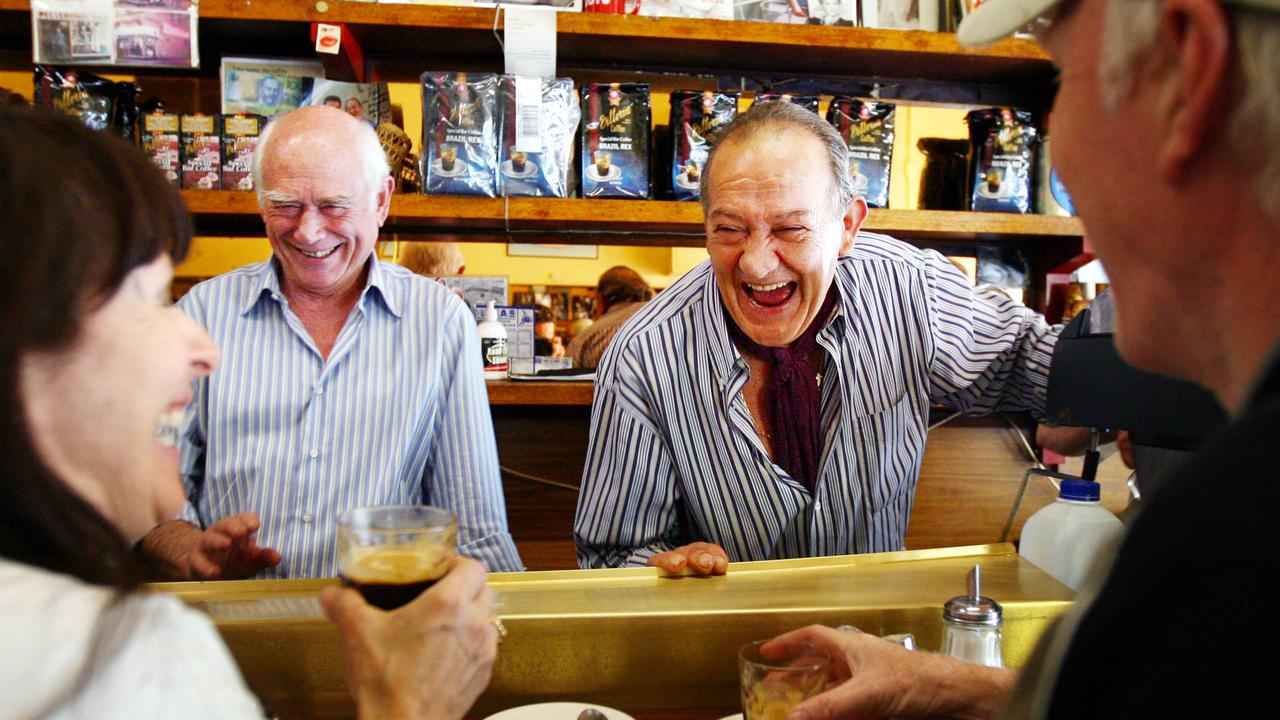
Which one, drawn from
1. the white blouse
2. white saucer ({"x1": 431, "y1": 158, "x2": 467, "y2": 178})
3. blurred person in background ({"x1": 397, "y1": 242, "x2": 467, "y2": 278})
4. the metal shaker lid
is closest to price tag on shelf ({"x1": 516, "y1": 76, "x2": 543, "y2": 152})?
white saucer ({"x1": 431, "y1": 158, "x2": 467, "y2": 178})

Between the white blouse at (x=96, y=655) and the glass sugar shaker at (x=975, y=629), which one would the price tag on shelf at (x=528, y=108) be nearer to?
the glass sugar shaker at (x=975, y=629)

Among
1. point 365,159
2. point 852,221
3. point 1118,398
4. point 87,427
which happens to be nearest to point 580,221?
point 365,159

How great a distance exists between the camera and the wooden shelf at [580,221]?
2.64 m

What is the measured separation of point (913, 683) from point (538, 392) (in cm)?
178

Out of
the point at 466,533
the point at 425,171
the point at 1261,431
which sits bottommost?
the point at 466,533

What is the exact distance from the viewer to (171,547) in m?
1.79

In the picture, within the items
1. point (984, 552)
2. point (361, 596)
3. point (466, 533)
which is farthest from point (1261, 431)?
point (466, 533)

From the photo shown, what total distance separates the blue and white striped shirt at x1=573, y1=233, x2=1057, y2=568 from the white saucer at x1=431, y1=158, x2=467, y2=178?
2.82 ft

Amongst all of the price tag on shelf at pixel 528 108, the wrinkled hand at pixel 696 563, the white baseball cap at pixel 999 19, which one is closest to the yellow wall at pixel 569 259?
the price tag on shelf at pixel 528 108

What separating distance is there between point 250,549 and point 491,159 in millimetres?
1462

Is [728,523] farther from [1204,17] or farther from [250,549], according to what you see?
[1204,17]

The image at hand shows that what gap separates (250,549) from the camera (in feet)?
4.87

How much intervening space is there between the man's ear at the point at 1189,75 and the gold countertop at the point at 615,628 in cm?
77

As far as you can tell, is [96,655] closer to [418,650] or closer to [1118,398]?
[418,650]
